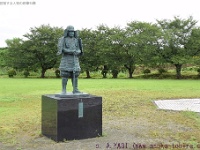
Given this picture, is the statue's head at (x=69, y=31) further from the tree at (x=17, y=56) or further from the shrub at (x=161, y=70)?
the tree at (x=17, y=56)

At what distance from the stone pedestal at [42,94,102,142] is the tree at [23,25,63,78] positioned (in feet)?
103

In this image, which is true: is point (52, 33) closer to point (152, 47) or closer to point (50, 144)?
point (152, 47)

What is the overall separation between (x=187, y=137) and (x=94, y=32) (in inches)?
1281

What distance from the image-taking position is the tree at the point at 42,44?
37.2 meters

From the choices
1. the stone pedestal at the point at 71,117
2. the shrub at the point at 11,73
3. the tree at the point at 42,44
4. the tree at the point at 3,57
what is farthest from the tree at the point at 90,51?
the stone pedestal at the point at 71,117

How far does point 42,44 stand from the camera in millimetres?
37781

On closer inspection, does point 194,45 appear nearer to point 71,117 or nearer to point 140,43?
point 140,43

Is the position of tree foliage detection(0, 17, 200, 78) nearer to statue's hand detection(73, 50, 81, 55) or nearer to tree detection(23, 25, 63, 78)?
tree detection(23, 25, 63, 78)

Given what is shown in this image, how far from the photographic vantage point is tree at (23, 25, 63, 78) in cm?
3722

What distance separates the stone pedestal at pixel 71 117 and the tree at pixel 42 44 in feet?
103

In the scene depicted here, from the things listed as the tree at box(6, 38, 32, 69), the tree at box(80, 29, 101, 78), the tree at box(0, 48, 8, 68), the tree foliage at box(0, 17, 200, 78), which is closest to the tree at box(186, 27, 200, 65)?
the tree foliage at box(0, 17, 200, 78)

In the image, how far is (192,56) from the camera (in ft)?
107

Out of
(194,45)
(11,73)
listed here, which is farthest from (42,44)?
(194,45)

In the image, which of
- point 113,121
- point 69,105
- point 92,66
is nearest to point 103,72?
point 92,66
